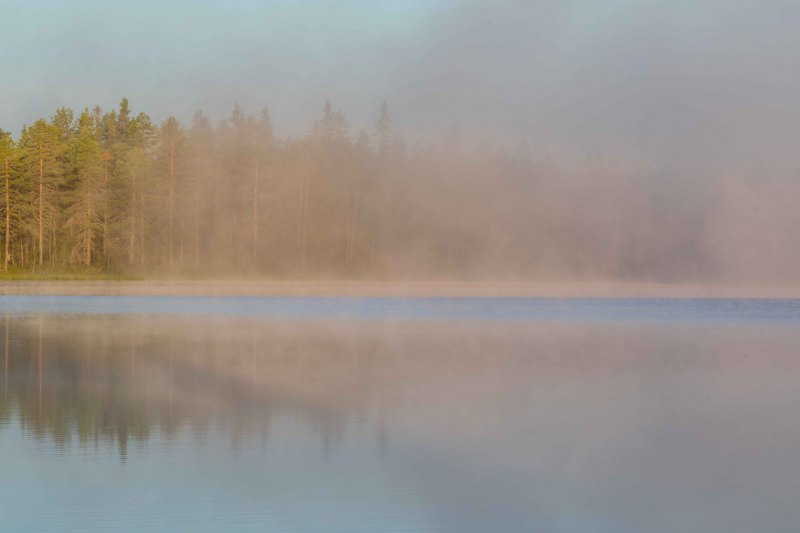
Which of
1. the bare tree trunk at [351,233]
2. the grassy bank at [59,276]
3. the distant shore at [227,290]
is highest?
the bare tree trunk at [351,233]

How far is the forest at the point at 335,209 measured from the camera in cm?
7656

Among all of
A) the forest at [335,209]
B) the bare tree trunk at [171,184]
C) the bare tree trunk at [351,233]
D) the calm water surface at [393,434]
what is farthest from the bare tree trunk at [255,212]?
the calm water surface at [393,434]

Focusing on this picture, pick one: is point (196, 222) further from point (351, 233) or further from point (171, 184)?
point (351, 233)

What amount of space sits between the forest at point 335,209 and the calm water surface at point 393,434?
5080 cm

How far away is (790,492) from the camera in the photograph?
10180mm

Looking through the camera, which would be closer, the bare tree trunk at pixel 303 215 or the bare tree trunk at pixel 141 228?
the bare tree trunk at pixel 141 228

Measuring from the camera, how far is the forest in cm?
7656

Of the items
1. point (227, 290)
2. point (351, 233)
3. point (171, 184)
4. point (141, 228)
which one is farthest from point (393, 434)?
point (351, 233)

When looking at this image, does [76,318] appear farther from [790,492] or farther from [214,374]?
[790,492]

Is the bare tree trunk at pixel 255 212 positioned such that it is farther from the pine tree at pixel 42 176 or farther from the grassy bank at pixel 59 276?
the pine tree at pixel 42 176

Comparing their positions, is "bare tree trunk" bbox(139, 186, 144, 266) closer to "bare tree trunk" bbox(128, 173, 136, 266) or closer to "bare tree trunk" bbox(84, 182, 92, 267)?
"bare tree trunk" bbox(128, 173, 136, 266)

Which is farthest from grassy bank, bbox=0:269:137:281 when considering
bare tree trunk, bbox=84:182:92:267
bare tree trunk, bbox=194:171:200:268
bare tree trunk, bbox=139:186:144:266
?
bare tree trunk, bbox=194:171:200:268

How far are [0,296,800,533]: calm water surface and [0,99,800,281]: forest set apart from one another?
167ft

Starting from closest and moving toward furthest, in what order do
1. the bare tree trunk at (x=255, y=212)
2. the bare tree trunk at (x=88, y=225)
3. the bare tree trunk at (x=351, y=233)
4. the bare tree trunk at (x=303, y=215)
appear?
the bare tree trunk at (x=88, y=225) < the bare tree trunk at (x=255, y=212) < the bare tree trunk at (x=303, y=215) < the bare tree trunk at (x=351, y=233)
